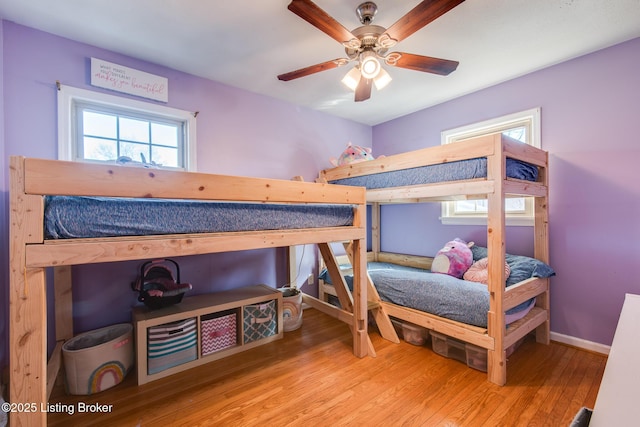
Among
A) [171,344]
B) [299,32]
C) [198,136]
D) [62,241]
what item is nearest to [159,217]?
[62,241]

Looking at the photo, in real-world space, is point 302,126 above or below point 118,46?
below

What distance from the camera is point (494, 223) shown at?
1641mm

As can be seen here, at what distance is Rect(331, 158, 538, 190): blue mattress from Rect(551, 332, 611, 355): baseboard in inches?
50.3

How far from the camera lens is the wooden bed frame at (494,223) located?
1.62 meters

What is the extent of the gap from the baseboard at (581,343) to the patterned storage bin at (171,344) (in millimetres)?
2791

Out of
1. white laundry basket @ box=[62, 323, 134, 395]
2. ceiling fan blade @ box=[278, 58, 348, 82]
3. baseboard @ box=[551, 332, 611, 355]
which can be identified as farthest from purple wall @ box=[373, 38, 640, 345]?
white laundry basket @ box=[62, 323, 134, 395]

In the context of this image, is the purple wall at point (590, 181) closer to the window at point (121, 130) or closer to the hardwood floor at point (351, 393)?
the hardwood floor at point (351, 393)

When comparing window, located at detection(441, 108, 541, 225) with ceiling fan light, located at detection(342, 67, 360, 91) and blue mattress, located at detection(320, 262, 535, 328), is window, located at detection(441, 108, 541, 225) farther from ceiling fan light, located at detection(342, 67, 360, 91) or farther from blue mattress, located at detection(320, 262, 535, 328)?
ceiling fan light, located at detection(342, 67, 360, 91)

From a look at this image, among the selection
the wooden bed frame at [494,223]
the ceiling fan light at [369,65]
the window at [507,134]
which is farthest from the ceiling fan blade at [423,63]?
the window at [507,134]

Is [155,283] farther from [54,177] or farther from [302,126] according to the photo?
[302,126]

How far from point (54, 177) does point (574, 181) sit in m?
3.15

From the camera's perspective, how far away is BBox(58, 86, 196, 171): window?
1.85 meters

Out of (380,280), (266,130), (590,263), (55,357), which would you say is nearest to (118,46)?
(266,130)

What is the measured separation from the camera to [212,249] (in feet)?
4.45
